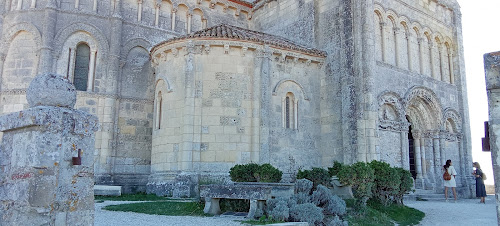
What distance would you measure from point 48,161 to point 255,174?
7680mm

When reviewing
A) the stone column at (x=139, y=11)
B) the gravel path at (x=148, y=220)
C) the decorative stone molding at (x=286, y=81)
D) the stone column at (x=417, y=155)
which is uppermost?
the stone column at (x=139, y=11)

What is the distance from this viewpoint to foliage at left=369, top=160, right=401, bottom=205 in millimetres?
11250

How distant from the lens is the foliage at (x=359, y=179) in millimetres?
10180

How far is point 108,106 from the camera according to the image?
52.9ft

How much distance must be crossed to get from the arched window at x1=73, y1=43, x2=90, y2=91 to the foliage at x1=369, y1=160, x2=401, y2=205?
1137 cm

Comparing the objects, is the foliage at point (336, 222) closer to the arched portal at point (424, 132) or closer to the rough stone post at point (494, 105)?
the rough stone post at point (494, 105)

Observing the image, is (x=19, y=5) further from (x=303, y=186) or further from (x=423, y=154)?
(x=423, y=154)

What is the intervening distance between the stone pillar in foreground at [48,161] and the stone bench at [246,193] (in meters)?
4.70

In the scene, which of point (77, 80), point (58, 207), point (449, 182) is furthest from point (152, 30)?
point (58, 207)

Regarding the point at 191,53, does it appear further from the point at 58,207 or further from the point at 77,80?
the point at 58,207

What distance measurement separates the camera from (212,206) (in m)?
9.37

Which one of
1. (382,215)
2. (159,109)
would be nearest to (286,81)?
(159,109)

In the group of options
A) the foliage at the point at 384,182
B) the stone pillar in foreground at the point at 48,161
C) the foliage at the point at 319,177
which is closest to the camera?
the stone pillar in foreground at the point at 48,161

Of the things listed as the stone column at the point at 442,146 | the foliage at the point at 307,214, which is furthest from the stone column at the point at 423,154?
the foliage at the point at 307,214
